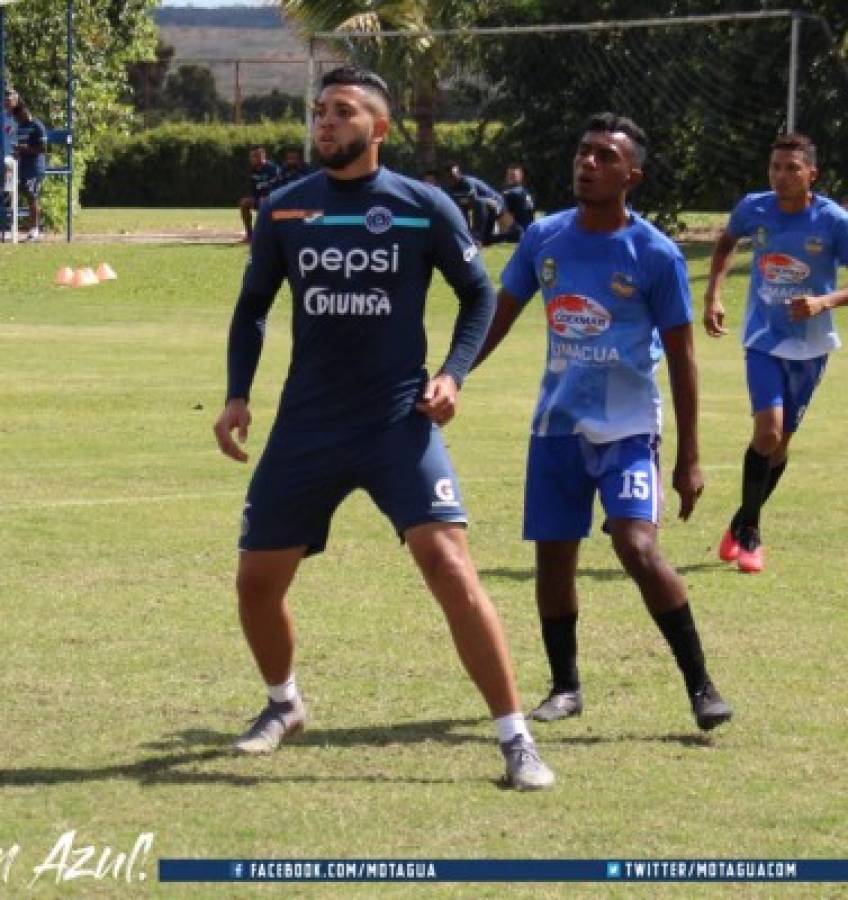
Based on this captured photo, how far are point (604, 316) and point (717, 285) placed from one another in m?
3.97

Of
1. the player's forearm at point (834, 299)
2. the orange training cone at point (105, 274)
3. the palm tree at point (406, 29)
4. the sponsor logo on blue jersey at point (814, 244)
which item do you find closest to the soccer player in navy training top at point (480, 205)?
the palm tree at point (406, 29)

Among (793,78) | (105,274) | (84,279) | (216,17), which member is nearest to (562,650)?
(793,78)

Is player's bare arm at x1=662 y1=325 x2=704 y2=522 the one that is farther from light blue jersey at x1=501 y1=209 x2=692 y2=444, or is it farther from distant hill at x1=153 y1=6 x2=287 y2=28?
distant hill at x1=153 y1=6 x2=287 y2=28

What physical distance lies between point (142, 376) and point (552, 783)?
14.6 m

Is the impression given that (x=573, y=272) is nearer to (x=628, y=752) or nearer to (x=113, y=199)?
(x=628, y=752)

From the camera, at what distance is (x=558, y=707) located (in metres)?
8.46

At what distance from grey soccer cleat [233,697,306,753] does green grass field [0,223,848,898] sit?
0.08 m

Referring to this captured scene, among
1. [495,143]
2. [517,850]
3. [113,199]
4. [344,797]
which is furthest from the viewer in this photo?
[113,199]

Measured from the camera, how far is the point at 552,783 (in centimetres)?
736

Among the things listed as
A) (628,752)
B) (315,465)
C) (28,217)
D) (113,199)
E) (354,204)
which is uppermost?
(354,204)

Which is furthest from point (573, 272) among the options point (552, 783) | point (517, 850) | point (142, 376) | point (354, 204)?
point (142, 376)

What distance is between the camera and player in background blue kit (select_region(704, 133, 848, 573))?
11.7 meters

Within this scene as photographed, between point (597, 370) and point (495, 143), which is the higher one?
point (597, 370)

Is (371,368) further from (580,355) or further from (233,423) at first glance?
(580,355)
